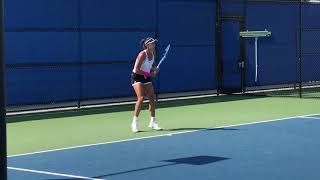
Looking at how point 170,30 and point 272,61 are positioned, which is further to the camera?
point 272,61

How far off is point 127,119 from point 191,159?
5.94m

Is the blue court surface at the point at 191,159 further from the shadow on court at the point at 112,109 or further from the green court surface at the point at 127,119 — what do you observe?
the shadow on court at the point at 112,109

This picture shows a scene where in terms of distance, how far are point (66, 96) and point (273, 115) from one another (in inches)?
216

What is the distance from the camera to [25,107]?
17.3 metres

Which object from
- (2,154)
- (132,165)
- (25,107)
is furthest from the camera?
(25,107)

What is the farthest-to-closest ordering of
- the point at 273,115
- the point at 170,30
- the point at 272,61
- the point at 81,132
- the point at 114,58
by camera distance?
the point at 272,61
the point at 170,30
the point at 114,58
the point at 273,115
the point at 81,132

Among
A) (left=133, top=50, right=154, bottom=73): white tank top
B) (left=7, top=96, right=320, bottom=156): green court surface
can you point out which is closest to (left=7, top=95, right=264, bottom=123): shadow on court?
(left=7, top=96, right=320, bottom=156): green court surface

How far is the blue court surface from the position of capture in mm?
8484

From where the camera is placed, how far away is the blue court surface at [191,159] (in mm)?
8484

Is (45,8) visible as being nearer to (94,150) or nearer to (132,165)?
(94,150)

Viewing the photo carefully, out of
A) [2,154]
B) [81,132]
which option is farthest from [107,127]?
[2,154]

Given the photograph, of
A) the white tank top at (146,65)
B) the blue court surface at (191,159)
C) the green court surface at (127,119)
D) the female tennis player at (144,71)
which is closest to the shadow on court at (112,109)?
the green court surface at (127,119)

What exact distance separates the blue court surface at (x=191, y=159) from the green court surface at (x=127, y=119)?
945 millimetres

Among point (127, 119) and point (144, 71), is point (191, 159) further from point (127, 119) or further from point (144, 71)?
point (127, 119)
